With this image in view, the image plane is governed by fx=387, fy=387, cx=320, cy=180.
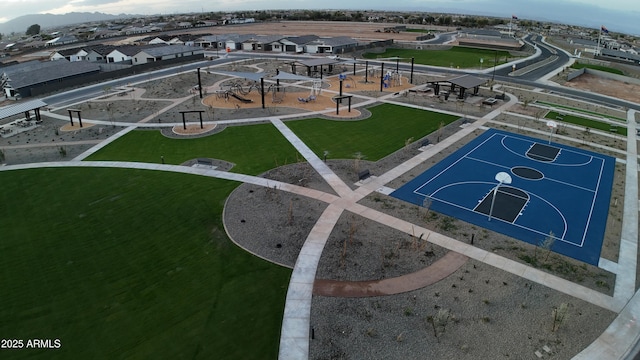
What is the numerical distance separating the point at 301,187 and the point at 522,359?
16.5 meters

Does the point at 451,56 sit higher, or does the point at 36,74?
the point at 451,56

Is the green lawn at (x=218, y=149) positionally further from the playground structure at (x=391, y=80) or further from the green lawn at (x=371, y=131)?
the playground structure at (x=391, y=80)

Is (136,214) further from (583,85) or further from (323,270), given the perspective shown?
(583,85)

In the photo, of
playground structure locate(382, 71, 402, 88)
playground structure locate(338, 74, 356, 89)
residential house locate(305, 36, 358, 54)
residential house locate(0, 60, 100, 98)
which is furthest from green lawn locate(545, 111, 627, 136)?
residential house locate(0, 60, 100, 98)

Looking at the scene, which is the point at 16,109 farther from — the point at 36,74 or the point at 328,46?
the point at 328,46

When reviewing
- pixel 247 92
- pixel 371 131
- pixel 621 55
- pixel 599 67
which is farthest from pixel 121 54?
pixel 621 55

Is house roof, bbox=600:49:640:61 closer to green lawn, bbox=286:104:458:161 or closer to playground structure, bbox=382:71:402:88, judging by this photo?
playground structure, bbox=382:71:402:88

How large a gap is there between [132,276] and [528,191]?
25683mm

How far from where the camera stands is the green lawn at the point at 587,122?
136ft

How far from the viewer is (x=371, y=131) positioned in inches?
1523

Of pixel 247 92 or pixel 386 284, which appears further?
pixel 247 92

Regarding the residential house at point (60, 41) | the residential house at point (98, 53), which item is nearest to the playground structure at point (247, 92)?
the residential house at point (98, 53)

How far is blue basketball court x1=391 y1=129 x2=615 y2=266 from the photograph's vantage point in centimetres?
2272

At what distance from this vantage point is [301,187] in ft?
88.4
